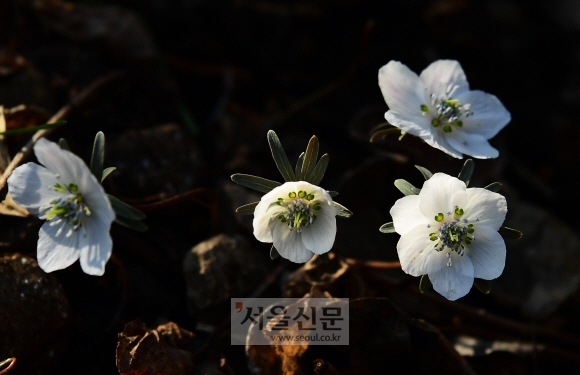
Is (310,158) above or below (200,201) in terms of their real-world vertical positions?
above

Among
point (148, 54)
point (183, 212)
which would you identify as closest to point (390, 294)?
point (183, 212)

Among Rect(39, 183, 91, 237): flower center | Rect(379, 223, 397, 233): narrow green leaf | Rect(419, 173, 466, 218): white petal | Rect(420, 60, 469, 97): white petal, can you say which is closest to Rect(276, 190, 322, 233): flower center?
Rect(379, 223, 397, 233): narrow green leaf

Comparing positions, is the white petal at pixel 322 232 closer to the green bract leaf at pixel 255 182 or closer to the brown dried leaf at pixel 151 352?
the green bract leaf at pixel 255 182

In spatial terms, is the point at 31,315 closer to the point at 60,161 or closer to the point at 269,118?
the point at 60,161

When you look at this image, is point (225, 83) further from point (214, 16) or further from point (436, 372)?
point (436, 372)

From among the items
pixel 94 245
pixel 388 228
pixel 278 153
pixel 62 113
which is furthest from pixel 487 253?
pixel 62 113

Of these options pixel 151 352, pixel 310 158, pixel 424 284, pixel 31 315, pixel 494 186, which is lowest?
pixel 151 352
